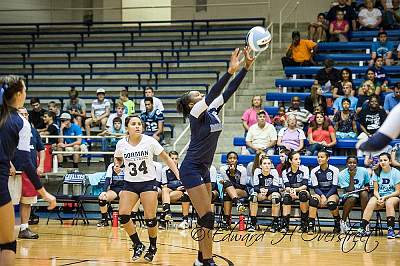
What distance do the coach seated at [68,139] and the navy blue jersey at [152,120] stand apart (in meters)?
1.54

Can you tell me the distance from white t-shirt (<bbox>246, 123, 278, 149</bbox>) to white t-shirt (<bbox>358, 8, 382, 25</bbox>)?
5389 millimetres

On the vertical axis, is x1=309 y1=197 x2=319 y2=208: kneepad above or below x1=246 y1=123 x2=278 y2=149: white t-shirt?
below

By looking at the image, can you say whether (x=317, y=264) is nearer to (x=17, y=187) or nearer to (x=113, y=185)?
(x=17, y=187)

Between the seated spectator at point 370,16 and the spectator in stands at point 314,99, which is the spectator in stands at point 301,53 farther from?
the spectator in stands at point 314,99

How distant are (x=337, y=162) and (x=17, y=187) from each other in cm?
630

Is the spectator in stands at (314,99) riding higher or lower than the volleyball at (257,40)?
lower

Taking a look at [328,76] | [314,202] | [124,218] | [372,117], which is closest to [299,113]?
[372,117]

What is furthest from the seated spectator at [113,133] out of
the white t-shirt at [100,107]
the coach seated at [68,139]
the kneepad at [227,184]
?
the kneepad at [227,184]

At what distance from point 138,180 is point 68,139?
7355mm

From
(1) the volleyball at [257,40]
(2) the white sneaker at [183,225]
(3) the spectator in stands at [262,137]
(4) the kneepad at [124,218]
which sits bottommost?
(2) the white sneaker at [183,225]

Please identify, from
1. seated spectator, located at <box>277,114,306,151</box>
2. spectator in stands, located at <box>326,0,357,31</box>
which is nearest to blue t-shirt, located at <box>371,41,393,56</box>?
spectator in stands, located at <box>326,0,357,31</box>

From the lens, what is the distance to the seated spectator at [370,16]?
57.8 ft

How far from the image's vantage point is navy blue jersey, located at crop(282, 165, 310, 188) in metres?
12.5

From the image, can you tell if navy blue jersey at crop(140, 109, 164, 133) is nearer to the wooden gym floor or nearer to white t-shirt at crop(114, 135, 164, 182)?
the wooden gym floor
